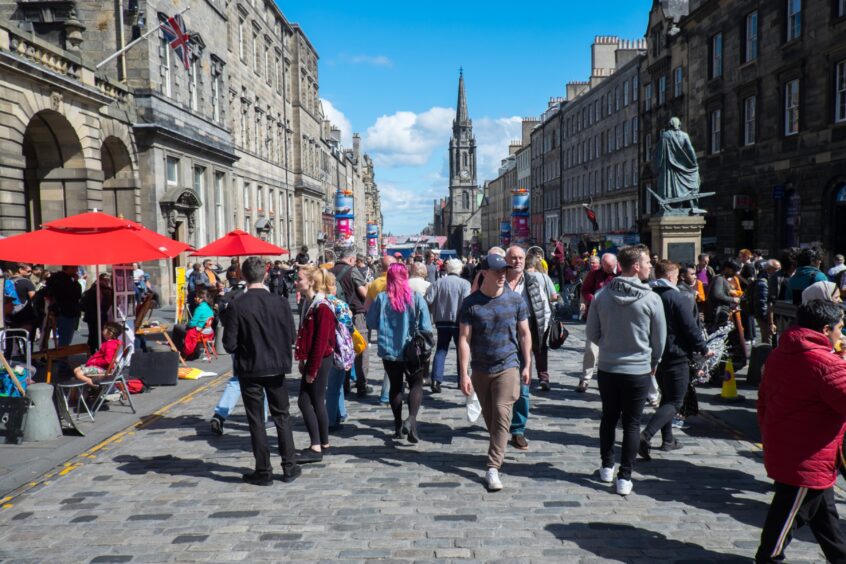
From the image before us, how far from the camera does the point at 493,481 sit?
5707 millimetres

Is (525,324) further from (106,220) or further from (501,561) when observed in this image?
(106,220)

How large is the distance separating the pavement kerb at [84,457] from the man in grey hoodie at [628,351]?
508 centimetres

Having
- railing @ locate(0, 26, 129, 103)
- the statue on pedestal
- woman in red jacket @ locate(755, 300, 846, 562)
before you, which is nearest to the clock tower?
railing @ locate(0, 26, 129, 103)

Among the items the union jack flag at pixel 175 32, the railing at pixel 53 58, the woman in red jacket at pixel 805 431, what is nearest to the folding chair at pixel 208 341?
the railing at pixel 53 58

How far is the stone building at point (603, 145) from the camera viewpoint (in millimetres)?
43000

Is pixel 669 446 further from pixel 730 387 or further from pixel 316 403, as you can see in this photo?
pixel 316 403

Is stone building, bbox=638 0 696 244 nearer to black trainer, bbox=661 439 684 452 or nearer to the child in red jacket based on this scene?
black trainer, bbox=661 439 684 452

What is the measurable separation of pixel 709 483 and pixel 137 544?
465 cm

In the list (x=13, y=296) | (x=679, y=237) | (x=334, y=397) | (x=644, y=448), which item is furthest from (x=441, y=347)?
(x=13, y=296)

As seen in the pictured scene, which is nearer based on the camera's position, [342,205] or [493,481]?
[493,481]

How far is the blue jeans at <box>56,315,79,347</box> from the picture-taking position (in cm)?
1203

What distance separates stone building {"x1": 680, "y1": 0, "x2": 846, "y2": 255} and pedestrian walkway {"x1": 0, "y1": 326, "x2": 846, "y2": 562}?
16.5 m

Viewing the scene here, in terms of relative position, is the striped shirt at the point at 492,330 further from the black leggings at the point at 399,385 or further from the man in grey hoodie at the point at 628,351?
the black leggings at the point at 399,385

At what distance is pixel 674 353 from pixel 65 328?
34.6ft
